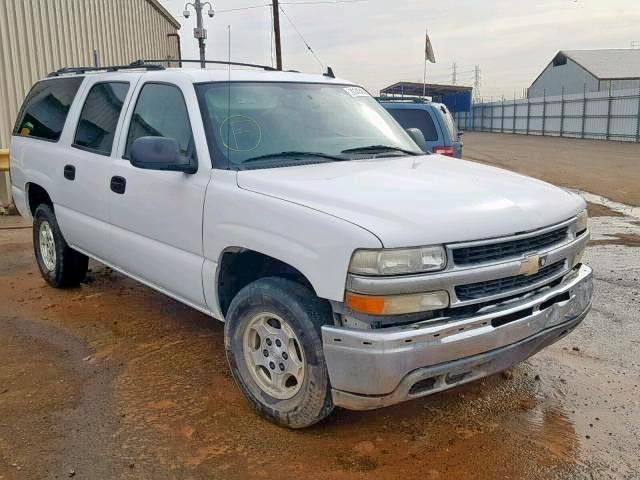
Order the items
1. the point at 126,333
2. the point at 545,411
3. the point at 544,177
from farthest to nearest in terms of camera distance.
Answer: the point at 544,177, the point at 126,333, the point at 545,411

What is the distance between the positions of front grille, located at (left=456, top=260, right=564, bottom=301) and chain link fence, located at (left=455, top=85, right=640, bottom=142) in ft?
106

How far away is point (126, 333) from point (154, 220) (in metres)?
1.19

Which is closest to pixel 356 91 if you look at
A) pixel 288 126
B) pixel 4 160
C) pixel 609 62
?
pixel 288 126

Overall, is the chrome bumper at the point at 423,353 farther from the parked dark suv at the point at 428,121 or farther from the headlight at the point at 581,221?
the parked dark suv at the point at 428,121

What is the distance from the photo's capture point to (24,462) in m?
3.06

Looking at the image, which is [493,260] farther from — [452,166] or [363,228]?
[452,166]

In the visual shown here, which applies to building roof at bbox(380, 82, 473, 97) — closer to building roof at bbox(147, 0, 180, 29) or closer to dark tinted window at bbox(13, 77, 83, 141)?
building roof at bbox(147, 0, 180, 29)

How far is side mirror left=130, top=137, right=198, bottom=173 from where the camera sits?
11.5ft

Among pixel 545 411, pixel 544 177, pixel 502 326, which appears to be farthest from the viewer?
pixel 544 177

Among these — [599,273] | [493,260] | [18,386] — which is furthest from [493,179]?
[599,273]

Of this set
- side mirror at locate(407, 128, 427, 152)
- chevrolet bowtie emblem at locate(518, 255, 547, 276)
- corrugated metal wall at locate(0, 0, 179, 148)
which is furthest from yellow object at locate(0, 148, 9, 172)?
chevrolet bowtie emblem at locate(518, 255, 547, 276)

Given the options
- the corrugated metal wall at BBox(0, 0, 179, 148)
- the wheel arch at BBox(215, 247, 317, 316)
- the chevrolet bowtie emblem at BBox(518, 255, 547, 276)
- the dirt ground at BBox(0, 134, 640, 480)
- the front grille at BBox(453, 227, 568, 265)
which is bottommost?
the dirt ground at BBox(0, 134, 640, 480)

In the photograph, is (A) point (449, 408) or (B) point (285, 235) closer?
(B) point (285, 235)

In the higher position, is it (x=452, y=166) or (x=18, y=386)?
(x=452, y=166)
